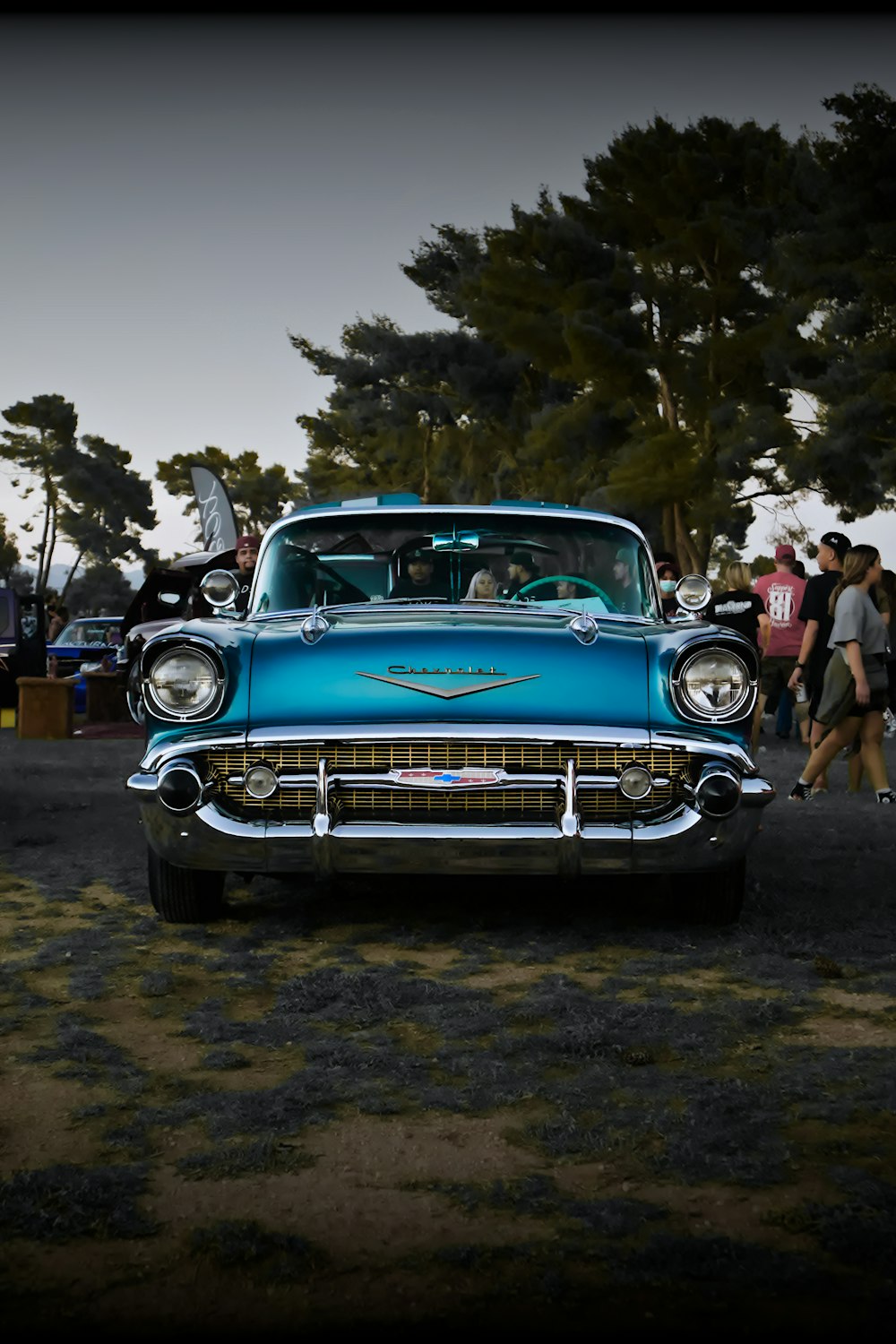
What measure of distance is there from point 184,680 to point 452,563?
1.55 metres

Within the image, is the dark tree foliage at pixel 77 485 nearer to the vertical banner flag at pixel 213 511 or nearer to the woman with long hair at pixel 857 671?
the vertical banner flag at pixel 213 511

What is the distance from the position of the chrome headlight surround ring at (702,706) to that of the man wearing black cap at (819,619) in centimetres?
533

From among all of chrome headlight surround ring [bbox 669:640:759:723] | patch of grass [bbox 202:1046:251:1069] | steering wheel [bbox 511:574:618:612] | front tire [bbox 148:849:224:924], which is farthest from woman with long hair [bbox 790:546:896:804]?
patch of grass [bbox 202:1046:251:1069]

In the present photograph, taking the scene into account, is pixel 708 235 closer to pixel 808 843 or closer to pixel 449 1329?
pixel 808 843

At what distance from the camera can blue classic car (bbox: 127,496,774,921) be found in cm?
494

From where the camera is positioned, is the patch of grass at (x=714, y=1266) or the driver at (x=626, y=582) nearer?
the patch of grass at (x=714, y=1266)

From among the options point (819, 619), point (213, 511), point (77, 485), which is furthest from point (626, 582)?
point (77, 485)

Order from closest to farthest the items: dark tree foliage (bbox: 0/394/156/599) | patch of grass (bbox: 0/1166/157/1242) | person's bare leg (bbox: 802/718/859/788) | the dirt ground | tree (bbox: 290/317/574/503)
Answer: the dirt ground, patch of grass (bbox: 0/1166/157/1242), person's bare leg (bbox: 802/718/859/788), tree (bbox: 290/317/574/503), dark tree foliage (bbox: 0/394/156/599)

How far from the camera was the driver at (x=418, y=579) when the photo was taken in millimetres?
6266

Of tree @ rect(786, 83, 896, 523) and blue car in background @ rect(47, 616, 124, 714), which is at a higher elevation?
tree @ rect(786, 83, 896, 523)

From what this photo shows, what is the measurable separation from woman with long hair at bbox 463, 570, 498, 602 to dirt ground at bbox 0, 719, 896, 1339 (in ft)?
4.09

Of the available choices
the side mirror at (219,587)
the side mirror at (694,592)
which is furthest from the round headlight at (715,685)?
the side mirror at (219,587)

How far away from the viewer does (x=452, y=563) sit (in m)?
6.33

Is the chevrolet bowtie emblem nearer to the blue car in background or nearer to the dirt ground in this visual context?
the dirt ground
